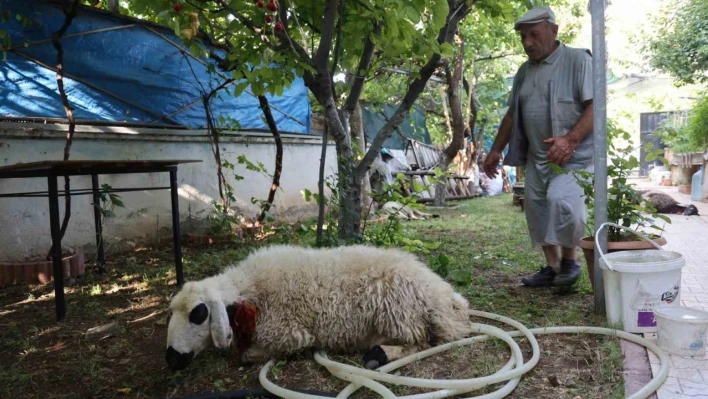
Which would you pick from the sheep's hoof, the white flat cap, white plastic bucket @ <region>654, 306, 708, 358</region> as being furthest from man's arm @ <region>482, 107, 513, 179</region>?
the sheep's hoof

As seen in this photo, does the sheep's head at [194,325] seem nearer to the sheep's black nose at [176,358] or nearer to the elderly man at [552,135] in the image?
the sheep's black nose at [176,358]

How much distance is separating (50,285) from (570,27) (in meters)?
13.5

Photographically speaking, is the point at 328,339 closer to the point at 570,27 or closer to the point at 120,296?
the point at 120,296

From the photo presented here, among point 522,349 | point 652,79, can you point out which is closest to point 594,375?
point 522,349

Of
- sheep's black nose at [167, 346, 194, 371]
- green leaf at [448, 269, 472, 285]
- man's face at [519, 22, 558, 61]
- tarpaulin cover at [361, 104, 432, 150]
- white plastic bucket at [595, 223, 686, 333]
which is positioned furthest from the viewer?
tarpaulin cover at [361, 104, 432, 150]

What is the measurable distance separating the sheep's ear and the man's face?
9.60 feet

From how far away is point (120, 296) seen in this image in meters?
4.19

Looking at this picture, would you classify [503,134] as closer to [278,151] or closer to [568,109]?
[568,109]

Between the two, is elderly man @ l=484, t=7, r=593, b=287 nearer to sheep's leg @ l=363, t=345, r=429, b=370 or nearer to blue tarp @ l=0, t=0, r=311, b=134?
sheep's leg @ l=363, t=345, r=429, b=370

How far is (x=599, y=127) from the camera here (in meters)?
3.06

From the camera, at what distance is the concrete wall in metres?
5.04

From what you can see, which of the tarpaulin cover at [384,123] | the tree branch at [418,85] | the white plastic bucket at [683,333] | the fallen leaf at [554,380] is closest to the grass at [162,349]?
the fallen leaf at [554,380]

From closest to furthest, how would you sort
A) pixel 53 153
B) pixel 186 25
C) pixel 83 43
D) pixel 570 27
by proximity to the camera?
1. pixel 186 25
2. pixel 53 153
3. pixel 83 43
4. pixel 570 27

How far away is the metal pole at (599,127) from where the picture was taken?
2986 mm
